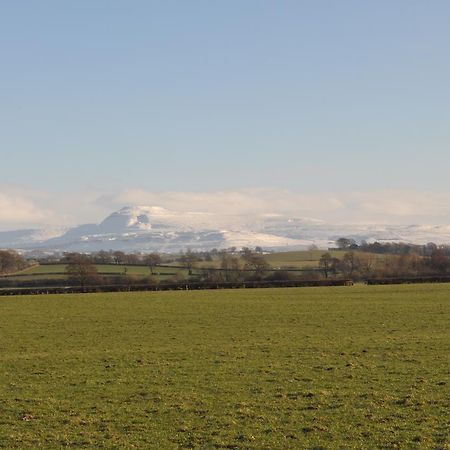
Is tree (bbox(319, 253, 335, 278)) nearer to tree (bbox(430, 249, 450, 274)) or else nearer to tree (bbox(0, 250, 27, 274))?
tree (bbox(430, 249, 450, 274))

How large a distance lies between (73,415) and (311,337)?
17769 millimetres

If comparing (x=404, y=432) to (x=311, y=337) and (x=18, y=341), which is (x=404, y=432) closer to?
(x=311, y=337)

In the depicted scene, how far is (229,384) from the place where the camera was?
21953 millimetres

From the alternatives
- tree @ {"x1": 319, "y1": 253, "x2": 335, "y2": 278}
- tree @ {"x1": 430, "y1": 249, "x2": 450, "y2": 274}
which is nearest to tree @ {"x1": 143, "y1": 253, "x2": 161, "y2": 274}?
tree @ {"x1": 319, "y1": 253, "x2": 335, "y2": 278}

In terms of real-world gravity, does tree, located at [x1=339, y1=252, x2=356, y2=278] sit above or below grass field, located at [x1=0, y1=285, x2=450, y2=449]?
above

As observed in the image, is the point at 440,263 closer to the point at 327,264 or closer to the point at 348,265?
the point at 348,265

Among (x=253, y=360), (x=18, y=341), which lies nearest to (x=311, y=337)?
(x=253, y=360)

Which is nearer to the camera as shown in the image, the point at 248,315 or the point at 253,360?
the point at 253,360

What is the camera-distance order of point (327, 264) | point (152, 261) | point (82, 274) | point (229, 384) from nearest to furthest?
point (229, 384) < point (82, 274) < point (327, 264) < point (152, 261)

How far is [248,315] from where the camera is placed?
4712 cm

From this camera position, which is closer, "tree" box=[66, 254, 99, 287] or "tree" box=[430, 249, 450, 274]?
"tree" box=[66, 254, 99, 287]

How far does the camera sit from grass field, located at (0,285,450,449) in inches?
631

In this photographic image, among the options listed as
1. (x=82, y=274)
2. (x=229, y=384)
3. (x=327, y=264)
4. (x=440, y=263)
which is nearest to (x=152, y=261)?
(x=327, y=264)

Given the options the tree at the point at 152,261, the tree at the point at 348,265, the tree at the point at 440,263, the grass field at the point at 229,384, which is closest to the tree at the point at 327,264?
the tree at the point at 348,265
